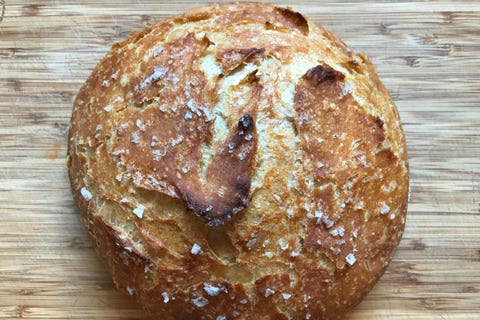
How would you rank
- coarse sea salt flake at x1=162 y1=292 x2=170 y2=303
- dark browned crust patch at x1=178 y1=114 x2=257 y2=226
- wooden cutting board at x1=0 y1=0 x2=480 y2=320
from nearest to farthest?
1. dark browned crust patch at x1=178 y1=114 x2=257 y2=226
2. coarse sea salt flake at x1=162 y1=292 x2=170 y2=303
3. wooden cutting board at x1=0 y1=0 x2=480 y2=320

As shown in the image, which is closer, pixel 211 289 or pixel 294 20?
pixel 211 289

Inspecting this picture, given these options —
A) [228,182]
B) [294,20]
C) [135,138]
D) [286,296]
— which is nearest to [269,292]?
[286,296]

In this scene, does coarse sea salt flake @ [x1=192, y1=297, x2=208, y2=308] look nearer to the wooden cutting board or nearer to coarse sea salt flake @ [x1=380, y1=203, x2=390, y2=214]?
the wooden cutting board

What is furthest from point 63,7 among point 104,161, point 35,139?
point 104,161

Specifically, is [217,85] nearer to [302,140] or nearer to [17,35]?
[302,140]

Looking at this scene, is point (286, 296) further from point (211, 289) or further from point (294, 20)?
point (294, 20)

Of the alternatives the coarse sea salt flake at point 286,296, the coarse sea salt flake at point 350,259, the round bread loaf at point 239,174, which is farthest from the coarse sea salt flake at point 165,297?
the coarse sea salt flake at point 350,259

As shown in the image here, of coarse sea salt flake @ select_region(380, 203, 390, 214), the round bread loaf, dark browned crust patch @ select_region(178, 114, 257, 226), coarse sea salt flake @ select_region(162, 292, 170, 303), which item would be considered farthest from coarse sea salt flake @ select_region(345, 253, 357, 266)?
coarse sea salt flake @ select_region(162, 292, 170, 303)
